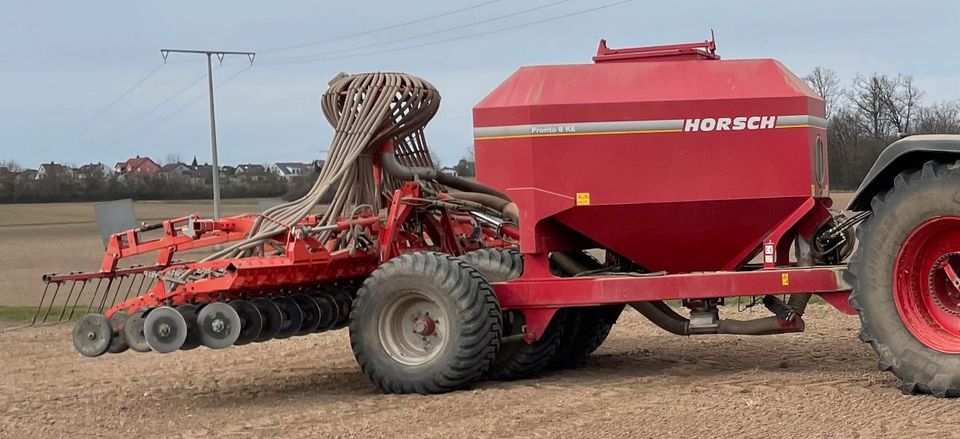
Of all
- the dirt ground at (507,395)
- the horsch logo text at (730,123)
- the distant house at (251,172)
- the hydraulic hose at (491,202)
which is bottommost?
the dirt ground at (507,395)

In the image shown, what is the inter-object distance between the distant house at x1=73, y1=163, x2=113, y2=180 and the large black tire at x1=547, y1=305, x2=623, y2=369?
3862 cm

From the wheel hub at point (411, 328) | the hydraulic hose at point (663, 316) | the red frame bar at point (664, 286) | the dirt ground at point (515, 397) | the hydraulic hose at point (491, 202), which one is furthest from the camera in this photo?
the hydraulic hose at point (491, 202)

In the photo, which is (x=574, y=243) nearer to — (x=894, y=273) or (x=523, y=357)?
(x=523, y=357)

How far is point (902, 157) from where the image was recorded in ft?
22.9

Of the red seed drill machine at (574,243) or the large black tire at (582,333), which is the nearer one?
the red seed drill machine at (574,243)

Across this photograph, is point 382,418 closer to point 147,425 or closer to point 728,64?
point 147,425

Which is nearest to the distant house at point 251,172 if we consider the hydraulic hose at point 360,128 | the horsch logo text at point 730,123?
the hydraulic hose at point 360,128

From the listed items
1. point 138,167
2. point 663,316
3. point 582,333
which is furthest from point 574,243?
point 138,167

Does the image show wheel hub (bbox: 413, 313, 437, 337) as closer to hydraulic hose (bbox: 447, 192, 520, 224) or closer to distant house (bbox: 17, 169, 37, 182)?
hydraulic hose (bbox: 447, 192, 520, 224)

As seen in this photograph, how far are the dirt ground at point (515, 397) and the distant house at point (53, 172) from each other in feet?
122

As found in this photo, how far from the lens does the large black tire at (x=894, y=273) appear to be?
21.9ft

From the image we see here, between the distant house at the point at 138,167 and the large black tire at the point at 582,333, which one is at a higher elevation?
the distant house at the point at 138,167

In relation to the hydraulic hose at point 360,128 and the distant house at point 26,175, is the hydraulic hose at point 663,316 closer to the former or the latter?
the hydraulic hose at point 360,128

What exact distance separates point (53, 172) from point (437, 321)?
41.9 m
